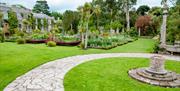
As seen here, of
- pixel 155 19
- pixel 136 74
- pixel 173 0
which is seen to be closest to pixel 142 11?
pixel 155 19

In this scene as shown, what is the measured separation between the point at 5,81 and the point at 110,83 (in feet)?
13.0

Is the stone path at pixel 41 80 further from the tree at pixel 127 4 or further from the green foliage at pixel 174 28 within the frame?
the tree at pixel 127 4

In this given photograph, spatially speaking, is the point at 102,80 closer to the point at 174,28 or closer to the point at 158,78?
the point at 158,78

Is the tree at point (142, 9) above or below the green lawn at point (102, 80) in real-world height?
above

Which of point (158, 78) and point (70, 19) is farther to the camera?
point (70, 19)

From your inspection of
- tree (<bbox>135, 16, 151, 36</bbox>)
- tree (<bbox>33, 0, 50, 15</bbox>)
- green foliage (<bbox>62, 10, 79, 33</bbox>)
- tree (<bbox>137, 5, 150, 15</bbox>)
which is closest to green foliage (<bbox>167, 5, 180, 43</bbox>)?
tree (<bbox>135, 16, 151, 36</bbox>)

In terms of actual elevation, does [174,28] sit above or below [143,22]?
below

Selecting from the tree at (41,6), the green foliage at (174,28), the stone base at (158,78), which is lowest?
the stone base at (158,78)

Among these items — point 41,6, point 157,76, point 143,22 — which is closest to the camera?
point 157,76

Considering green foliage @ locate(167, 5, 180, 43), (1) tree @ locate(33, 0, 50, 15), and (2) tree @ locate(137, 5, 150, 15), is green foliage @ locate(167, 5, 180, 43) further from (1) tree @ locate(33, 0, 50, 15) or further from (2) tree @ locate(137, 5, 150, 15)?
(1) tree @ locate(33, 0, 50, 15)

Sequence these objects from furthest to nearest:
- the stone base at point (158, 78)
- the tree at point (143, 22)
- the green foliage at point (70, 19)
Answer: the green foliage at point (70, 19), the tree at point (143, 22), the stone base at point (158, 78)

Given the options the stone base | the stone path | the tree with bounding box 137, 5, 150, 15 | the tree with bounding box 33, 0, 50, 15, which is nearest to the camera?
the stone path

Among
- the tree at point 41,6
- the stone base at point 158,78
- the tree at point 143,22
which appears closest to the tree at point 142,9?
the tree at point 143,22

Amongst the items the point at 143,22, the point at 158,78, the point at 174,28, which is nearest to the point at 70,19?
the point at 143,22
